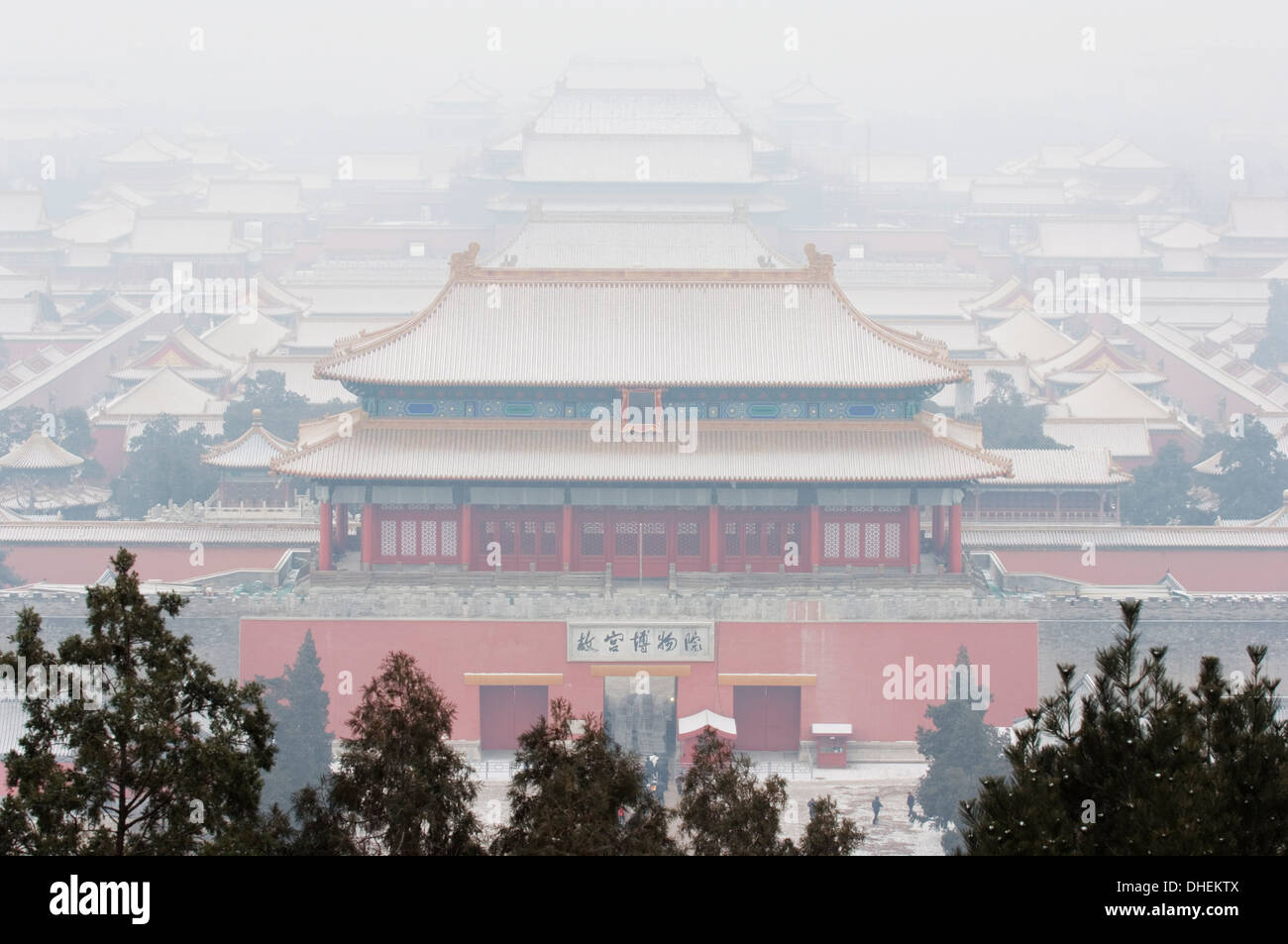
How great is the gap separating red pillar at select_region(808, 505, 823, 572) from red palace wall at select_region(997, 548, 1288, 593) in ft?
14.8

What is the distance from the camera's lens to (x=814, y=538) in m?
29.2

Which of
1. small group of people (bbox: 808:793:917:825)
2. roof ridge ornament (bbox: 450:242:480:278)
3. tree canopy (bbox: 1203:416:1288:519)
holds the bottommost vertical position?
small group of people (bbox: 808:793:917:825)

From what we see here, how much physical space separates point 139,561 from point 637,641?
9.01 m

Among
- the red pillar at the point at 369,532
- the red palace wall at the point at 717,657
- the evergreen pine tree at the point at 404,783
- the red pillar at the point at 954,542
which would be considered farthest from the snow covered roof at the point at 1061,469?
the evergreen pine tree at the point at 404,783

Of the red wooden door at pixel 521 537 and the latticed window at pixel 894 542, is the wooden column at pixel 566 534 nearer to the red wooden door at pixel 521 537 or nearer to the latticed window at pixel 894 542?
the red wooden door at pixel 521 537

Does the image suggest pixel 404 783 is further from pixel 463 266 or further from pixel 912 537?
pixel 463 266

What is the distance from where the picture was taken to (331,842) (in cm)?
1370

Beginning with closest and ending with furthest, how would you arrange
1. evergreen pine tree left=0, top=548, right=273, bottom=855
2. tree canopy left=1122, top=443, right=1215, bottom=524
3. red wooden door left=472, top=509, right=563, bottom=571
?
evergreen pine tree left=0, top=548, right=273, bottom=855
red wooden door left=472, top=509, right=563, bottom=571
tree canopy left=1122, top=443, right=1215, bottom=524

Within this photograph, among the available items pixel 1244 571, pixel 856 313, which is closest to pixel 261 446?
pixel 856 313

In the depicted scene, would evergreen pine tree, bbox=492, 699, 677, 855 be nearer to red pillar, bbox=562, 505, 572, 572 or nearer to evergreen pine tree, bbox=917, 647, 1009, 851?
evergreen pine tree, bbox=917, 647, 1009, 851

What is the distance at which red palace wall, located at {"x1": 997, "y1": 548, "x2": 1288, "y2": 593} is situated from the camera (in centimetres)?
3275

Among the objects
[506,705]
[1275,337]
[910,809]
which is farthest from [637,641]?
[1275,337]

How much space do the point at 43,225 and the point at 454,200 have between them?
45.2ft

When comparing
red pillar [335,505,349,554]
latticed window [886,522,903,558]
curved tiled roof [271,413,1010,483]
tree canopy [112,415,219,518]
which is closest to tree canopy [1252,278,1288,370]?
latticed window [886,522,903,558]
